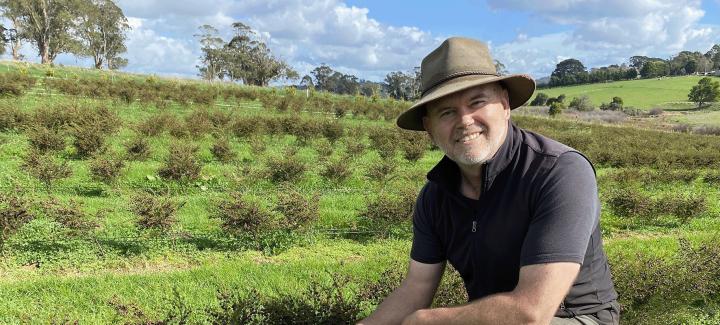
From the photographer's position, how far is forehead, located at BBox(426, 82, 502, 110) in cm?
198

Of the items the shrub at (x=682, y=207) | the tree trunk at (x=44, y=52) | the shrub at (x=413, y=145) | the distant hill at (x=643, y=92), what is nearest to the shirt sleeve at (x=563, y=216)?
the shrub at (x=682, y=207)

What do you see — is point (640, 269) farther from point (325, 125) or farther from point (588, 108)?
point (588, 108)

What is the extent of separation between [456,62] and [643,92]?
3216 inches

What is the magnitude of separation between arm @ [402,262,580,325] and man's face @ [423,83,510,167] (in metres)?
0.49

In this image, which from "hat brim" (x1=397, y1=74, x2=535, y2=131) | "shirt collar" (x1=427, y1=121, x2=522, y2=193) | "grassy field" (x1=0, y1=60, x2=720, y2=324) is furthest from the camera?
"grassy field" (x1=0, y1=60, x2=720, y2=324)

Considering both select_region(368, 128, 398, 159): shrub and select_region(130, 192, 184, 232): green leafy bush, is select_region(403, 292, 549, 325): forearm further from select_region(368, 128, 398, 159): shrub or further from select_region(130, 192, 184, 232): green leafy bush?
select_region(368, 128, 398, 159): shrub

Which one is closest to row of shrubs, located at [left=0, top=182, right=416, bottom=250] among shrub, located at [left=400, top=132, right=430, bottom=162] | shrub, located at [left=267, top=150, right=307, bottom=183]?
shrub, located at [left=267, top=150, right=307, bottom=183]

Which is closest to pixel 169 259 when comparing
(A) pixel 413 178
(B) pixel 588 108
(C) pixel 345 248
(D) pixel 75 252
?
(D) pixel 75 252

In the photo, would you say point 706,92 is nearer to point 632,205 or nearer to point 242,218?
point 632,205

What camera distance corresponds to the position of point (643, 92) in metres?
72.2

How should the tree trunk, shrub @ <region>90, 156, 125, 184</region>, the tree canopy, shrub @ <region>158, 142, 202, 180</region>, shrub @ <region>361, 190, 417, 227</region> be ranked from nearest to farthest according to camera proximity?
shrub @ <region>361, 190, 417, 227</region>, shrub @ <region>90, 156, 125, 184</region>, shrub @ <region>158, 142, 202, 180</region>, the tree trunk, the tree canopy

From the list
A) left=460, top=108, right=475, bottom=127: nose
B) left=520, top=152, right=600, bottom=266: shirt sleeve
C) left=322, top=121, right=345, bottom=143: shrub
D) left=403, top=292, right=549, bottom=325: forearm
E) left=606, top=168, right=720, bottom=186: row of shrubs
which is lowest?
left=606, top=168, right=720, bottom=186: row of shrubs

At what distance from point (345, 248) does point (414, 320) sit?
4.62 meters

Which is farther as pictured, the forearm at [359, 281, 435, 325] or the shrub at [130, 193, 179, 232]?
the shrub at [130, 193, 179, 232]
